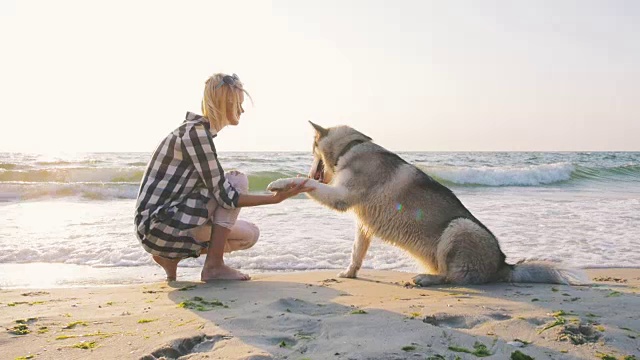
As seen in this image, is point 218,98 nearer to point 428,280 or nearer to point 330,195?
point 330,195

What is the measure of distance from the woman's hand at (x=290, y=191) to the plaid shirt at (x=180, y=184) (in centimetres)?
43

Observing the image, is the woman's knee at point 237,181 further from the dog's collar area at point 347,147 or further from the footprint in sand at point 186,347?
the footprint in sand at point 186,347

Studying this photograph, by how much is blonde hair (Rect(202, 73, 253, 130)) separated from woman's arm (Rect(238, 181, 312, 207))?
653mm

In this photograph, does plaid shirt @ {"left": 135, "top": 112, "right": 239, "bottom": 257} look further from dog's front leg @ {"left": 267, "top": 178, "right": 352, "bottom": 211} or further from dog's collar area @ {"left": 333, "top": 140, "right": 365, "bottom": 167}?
dog's collar area @ {"left": 333, "top": 140, "right": 365, "bottom": 167}

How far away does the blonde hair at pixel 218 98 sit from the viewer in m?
4.43

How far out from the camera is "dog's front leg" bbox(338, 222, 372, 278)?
5297 mm

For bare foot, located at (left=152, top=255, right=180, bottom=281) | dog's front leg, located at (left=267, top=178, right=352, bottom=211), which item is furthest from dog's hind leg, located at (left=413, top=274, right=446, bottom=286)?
bare foot, located at (left=152, top=255, right=180, bottom=281)

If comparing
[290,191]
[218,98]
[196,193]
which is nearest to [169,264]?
[196,193]

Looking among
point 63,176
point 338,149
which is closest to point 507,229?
point 338,149

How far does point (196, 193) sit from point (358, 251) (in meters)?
1.79

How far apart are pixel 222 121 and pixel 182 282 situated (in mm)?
1436

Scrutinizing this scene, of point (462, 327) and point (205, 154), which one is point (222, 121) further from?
point (462, 327)

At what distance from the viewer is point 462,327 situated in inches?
121

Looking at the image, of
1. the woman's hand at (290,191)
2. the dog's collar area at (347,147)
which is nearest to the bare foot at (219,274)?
the woman's hand at (290,191)
